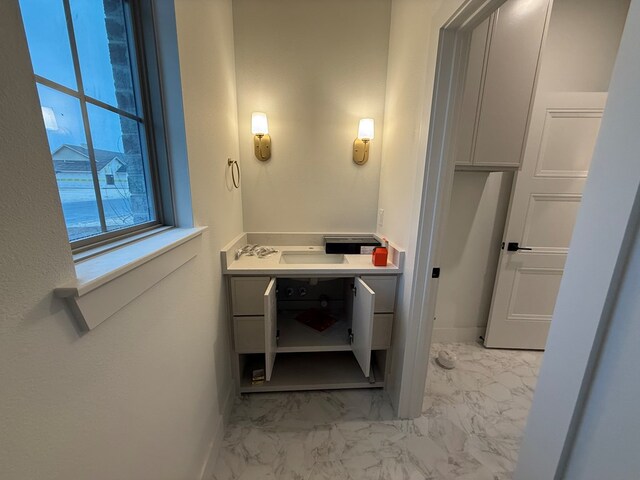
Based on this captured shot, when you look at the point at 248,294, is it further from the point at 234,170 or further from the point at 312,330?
the point at 234,170

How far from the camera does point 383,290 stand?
1.54 m

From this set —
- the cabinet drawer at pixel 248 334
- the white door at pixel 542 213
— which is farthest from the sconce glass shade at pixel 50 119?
the white door at pixel 542 213

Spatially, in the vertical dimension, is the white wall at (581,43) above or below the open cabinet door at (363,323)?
above

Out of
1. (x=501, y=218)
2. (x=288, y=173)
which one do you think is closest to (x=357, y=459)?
(x=288, y=173)

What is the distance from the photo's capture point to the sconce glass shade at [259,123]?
172cm

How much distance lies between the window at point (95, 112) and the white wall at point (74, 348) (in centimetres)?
17

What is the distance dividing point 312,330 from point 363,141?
58.1 inches

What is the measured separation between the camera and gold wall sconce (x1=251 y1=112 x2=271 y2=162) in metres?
1.72

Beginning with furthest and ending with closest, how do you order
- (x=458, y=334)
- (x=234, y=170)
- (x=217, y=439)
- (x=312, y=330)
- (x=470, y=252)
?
1. (x=458, y=334)
2. (x=470, y=252)
3. (x=312, y=330)
4. (x=234, y=170)
5. (x=217, y=439)

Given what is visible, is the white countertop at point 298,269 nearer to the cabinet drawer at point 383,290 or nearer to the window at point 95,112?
the cabinet drawer at point 383,290

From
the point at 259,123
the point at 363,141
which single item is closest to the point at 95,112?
the point at 259,123

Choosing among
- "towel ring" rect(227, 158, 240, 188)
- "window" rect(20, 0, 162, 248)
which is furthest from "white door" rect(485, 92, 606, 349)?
"window" rect(20, 0, 162, 248)

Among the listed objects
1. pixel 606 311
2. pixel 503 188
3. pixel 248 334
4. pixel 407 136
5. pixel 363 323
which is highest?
pixel 407 136

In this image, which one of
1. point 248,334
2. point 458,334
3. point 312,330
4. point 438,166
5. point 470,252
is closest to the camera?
point 438,166
